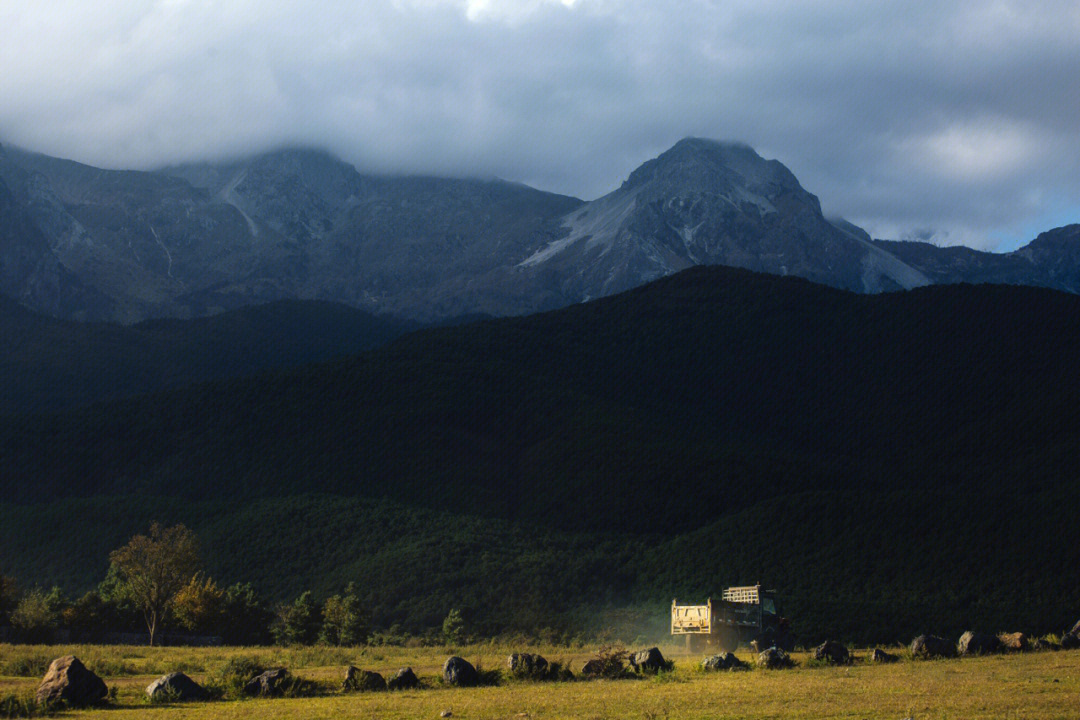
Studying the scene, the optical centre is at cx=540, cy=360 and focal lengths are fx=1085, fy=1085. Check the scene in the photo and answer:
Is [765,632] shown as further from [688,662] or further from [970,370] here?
[970,370]

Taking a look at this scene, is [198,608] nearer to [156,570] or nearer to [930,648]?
[156,570]

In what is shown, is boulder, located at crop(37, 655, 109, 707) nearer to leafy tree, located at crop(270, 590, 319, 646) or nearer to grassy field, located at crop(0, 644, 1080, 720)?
grassy field, located at crop(0, 644, 1080, 720)

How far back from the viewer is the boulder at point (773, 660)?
4050 centimetres

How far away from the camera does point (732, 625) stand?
167 feet

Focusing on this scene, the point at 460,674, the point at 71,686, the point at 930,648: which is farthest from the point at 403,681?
the point at 930,648

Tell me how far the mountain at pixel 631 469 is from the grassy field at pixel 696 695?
34.6 m

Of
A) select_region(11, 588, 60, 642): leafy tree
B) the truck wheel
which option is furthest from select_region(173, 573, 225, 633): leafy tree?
the truck wheel

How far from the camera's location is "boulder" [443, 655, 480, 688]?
35344 millimetres

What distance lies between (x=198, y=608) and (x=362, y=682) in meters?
36.4

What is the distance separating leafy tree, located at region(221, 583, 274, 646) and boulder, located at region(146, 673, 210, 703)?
1535 inches

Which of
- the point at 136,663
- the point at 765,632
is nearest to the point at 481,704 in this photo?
the point at 136,663

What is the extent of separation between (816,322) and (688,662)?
15351 centimetres

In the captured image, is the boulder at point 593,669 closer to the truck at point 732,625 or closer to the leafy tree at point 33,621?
the truck at point 732,625

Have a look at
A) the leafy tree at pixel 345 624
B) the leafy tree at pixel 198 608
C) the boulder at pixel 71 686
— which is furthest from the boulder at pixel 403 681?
the leafy tree at pixel 198 608
